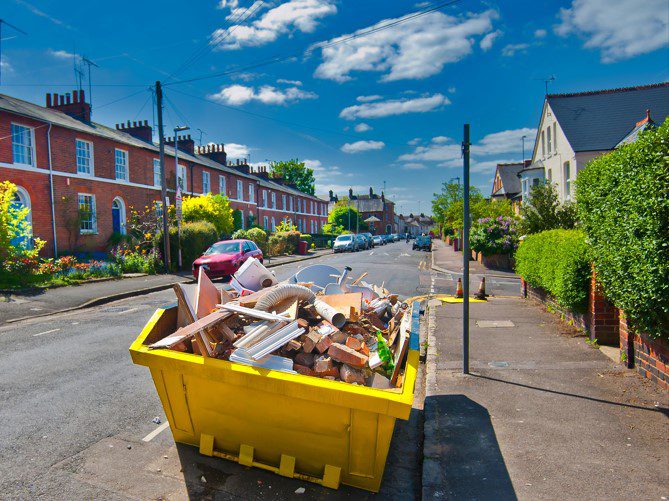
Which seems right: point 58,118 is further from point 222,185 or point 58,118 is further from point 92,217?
point 222,185

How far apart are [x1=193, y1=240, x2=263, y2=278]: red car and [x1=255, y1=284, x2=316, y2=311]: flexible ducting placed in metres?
12.6

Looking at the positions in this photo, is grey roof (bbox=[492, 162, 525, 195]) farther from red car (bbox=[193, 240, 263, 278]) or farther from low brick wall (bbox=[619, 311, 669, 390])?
low brick wall (bbox=[619, 311, 669, 390])

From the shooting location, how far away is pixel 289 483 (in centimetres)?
329

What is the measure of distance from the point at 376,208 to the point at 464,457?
10691 centimetres

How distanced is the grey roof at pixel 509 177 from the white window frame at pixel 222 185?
28.1 metres

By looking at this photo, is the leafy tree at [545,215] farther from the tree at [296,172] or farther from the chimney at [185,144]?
the tree at [296,172]

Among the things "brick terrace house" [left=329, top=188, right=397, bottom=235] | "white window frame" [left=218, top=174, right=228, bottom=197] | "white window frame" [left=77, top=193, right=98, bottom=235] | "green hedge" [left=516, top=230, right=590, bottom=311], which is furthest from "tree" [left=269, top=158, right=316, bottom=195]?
"green hedge" [left=516, top=230, right=590, bottom=311]

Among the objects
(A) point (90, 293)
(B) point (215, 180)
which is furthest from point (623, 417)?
(B) point (215, 180)

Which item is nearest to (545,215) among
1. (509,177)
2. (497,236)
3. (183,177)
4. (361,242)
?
(497,236)

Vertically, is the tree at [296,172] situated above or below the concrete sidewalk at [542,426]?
above

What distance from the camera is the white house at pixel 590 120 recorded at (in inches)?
1027

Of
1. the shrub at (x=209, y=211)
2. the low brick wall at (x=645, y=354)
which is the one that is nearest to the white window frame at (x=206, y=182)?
the shrub at (x=209, y=211)

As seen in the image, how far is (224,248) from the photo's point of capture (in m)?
18.2

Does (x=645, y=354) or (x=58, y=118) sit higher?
(x=58, y=118)
